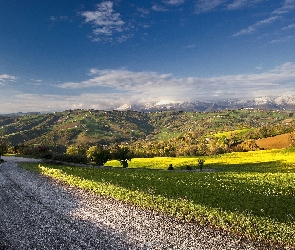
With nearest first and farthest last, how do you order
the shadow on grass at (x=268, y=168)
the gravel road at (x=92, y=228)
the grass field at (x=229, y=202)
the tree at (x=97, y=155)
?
the gravel road at (x=92, y=228) → the grass field at (x=229, y=202) → the shadow on grass at (x=268, y=168) → the tree at (x=97, y=155)

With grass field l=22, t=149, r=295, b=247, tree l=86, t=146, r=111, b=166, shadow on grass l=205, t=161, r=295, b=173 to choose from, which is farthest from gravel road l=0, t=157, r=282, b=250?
tree l=86, t=146, r=111, b=166

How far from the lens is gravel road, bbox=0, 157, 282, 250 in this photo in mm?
20177

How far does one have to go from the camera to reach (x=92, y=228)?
77.2ft

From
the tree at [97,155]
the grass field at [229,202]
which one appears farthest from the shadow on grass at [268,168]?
the tree at [97,155]

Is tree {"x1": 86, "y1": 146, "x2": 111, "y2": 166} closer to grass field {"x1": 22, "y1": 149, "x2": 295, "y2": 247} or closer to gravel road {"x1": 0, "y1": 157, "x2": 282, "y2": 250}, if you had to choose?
grass field {"x1": 22, "y1": 149, "x2": 295, "y2": 247}

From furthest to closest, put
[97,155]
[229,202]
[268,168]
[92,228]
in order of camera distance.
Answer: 1. [97,155]
2. [268,168]
3. [229,202]
4. [92,228]

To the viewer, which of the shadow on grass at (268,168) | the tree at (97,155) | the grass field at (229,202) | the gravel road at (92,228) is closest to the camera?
the gravel road at (92,228)

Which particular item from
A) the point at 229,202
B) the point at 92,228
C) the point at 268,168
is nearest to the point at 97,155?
the point at 268,168

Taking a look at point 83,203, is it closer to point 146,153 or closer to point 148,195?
point 148,195

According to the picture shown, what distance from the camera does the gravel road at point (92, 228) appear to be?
2018 centimetres

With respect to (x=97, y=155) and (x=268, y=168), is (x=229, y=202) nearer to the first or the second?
(x=268, y=168)

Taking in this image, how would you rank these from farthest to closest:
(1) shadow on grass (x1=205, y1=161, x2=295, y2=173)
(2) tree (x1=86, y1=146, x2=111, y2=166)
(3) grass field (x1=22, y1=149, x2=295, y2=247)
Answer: (2) tree (x1=86, y1=146, x2=111, y2=166) < (1) shadow on grass (x1=205, y1=161, x2=295, y2=173) < (3) grass field (x1=22, y1=149, x2=295, y2=247)

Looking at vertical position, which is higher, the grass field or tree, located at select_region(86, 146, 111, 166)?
the grass field

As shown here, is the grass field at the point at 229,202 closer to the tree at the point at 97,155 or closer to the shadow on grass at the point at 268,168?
the shadow on grass at the point at 268,168
